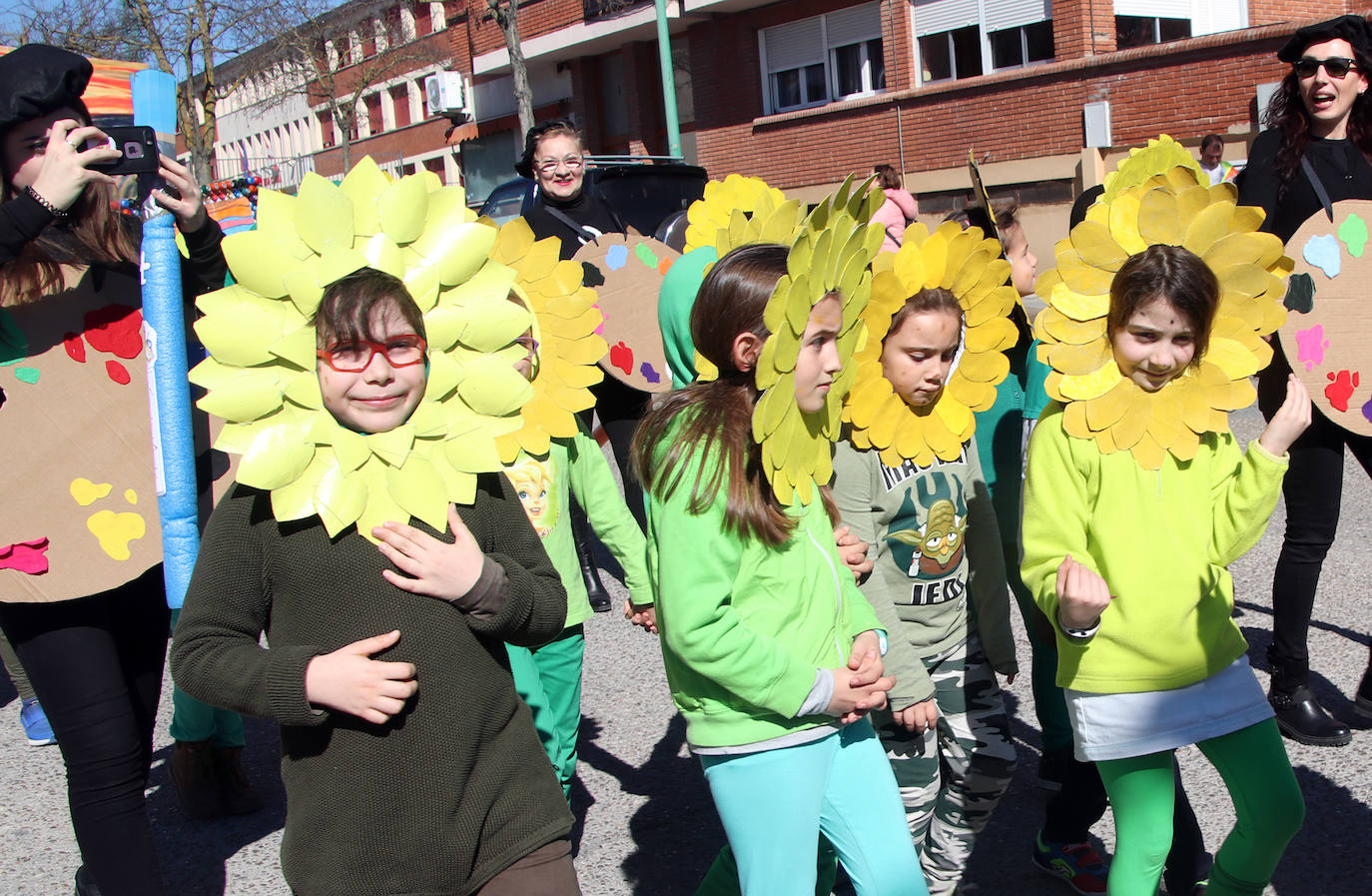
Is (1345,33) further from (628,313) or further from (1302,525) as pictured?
(628,313)

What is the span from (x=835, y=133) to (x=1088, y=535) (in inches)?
809

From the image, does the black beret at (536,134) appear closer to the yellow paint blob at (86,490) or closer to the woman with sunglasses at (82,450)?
the woman with sunglasses at (82,450)

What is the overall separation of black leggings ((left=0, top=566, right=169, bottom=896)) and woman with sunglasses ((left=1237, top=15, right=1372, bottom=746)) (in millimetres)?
3273

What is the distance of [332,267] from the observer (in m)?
2.01

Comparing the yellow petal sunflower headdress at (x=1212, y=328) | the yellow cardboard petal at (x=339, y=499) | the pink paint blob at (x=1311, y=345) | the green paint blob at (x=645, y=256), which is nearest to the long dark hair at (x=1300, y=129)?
the pink paint blob at (x=1311, y=345)

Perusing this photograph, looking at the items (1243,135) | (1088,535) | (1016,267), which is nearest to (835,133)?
(1243,135)

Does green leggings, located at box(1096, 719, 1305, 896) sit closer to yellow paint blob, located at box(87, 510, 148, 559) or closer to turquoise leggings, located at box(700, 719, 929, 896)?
turquoise leggings, located at box(700, 719, 929, 896)

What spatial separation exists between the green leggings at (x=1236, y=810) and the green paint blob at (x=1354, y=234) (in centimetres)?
177

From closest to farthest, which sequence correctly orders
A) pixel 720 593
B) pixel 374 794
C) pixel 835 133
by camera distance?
1. pixel 374 794
2. pixel 720 593
3. pixel 835 133

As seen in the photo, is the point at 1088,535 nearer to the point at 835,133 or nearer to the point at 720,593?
the point at 720,593

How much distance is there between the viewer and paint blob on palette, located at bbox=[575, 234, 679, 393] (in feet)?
16.5

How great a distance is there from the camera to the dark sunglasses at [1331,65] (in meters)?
3.74

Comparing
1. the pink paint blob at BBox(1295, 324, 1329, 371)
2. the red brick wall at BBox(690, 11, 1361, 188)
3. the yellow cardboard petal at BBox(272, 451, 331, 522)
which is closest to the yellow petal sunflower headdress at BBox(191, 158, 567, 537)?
the yellow cardboard petal at BBox(272, 451, 331, 522)

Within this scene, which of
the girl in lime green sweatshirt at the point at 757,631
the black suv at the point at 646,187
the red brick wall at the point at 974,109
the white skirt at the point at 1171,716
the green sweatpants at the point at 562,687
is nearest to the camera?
the girl in lime green sweatshirt at the point at 757,631
